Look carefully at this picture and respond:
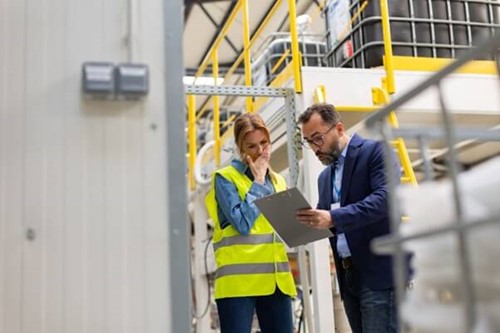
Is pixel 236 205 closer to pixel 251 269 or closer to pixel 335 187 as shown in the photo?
pixel 251 269

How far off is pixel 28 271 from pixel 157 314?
0.33 meters

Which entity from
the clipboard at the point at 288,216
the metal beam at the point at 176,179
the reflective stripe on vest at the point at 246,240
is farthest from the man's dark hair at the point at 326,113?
the metal beam at the point at 176,179

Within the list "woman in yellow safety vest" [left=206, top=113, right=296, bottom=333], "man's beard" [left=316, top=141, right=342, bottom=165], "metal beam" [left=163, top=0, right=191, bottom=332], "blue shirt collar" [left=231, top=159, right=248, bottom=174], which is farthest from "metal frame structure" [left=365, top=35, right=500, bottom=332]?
"blue shirt collar" [left=231, top=159, right=248, bottom=174]

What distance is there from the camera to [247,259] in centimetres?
264

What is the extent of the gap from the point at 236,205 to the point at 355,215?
56cm

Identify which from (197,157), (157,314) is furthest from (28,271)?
(197,157)

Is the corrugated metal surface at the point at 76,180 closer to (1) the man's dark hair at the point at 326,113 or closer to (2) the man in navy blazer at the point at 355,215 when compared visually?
(2) the man in navy blazer at the point at 355,215

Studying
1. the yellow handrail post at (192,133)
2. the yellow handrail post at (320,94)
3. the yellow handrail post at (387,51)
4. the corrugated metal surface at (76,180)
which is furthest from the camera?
the yellow handrail post at (192,133)

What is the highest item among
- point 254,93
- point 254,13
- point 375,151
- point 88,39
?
point 254,13

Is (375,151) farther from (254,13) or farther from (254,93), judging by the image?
(254,13)

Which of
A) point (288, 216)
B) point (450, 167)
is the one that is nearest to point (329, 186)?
point (288, 216)

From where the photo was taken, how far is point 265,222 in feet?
9.04

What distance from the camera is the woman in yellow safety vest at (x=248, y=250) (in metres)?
2.59

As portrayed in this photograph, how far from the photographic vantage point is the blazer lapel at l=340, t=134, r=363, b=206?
2.46 m
